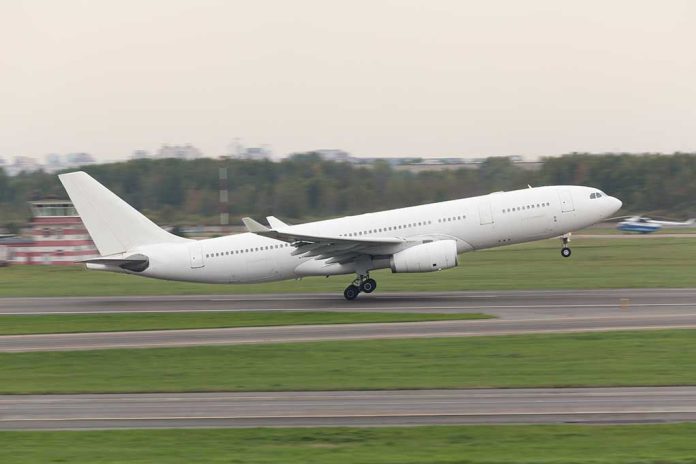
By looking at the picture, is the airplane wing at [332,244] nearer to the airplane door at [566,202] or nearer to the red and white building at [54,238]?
the airplane door at [566,202]

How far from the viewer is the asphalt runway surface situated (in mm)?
31781

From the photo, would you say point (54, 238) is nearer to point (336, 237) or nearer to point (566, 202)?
point (336, 237)

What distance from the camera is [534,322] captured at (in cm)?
3316

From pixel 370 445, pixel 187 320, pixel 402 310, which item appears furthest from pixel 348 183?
pixel 370 445

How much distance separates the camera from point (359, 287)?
4259 cm

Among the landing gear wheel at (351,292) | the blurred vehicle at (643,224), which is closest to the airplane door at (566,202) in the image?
the landing gear wheel at (351,292)

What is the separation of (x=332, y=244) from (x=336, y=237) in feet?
3.67

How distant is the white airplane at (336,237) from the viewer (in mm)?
41656

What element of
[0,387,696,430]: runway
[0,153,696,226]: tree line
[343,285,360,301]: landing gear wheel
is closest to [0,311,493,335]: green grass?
[343,285,360,301]: landing gear wheel

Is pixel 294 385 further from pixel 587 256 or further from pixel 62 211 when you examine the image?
pixel 62 211

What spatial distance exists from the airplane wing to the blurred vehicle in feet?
197

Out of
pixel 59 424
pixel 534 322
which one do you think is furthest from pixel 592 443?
pixel 534 322

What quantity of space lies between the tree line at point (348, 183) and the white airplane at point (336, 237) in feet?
133

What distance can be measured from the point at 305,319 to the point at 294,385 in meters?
12.7
